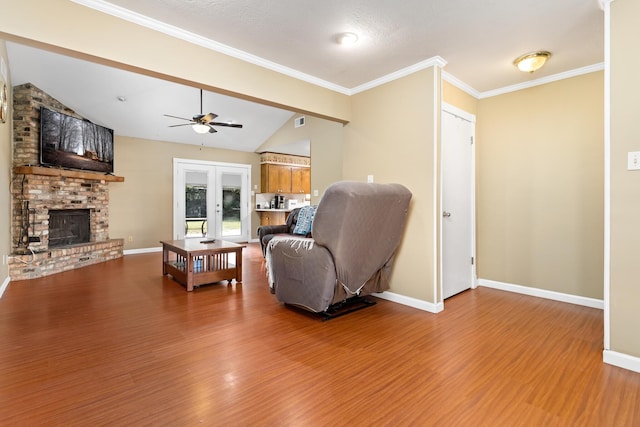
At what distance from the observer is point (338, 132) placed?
17.9 ft

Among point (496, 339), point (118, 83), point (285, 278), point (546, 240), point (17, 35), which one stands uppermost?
point (118, 83)

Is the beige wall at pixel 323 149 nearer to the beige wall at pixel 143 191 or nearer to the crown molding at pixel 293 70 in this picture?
the crown molding at pixel 293 70

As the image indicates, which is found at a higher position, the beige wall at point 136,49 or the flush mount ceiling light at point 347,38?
the flush mount ceiling light at point 347,38

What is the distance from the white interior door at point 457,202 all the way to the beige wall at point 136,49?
174 centimetres

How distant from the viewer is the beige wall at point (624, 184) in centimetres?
199

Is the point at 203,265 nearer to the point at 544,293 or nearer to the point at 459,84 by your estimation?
the point at 459,84

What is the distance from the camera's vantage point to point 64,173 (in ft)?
15.7

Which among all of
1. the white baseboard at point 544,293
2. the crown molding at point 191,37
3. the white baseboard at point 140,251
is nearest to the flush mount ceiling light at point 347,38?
the crown molding at point 191,37

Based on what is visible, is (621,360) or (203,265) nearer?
(621,360)

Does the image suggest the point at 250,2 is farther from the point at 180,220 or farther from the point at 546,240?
the point at 180,220

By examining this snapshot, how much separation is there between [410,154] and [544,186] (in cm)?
165

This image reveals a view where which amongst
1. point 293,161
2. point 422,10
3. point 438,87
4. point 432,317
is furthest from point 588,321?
point 293,161

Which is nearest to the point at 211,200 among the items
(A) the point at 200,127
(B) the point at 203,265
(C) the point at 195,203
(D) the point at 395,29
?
(C) the point at 195,203

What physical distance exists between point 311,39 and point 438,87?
1335mm
